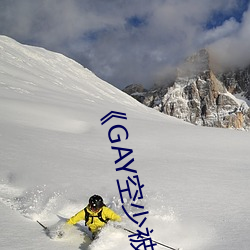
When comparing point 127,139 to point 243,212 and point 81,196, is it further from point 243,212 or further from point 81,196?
point 243,212

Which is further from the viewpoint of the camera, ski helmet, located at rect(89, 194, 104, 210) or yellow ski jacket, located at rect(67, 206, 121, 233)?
yellow ski jacket, located at rect(67, 206, 121, 233)

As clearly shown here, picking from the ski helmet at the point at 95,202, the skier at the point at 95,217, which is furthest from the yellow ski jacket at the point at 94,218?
the ski helmet at the point at 95,202

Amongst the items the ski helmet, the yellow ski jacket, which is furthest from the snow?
the ski helmet

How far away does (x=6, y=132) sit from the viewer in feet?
40.6

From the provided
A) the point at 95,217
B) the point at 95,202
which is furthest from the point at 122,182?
the point at 95,202

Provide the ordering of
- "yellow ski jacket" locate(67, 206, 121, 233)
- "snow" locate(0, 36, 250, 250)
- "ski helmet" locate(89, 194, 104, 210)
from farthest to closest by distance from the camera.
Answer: "yellow ski jacket" locate(67, 206, 121, 233) < "ski helmet" locate(89, 194, 104, 210) < "snow" locate(0, 36, 250, 250)

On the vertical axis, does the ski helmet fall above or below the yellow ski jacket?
above

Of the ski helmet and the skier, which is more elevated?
the ski helmet

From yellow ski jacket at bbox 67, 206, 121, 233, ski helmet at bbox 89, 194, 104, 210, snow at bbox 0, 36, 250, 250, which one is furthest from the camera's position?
yellow ski jacket at bbox 67, 206, 121, 233

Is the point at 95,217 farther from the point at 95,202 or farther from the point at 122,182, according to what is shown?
the point at 122,182

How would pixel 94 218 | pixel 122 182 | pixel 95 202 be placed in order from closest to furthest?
pixel 95 202
pixel 94 218
pixel 122 182

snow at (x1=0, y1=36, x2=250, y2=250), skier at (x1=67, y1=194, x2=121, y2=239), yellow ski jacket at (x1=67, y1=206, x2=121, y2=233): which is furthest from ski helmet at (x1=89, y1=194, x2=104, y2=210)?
snow at (x1=0, y1=36, x2=250, y2=250)

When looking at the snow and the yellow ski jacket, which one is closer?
the snow

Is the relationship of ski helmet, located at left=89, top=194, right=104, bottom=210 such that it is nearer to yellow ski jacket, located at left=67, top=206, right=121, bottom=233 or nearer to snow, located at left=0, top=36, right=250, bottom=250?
yellow ski jacket, located at left=67, top=206, right=121, bottom=233
